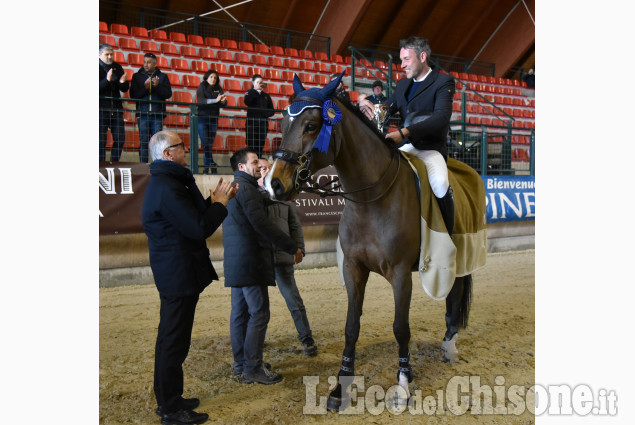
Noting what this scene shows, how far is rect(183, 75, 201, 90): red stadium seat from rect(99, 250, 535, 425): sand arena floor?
573 cm

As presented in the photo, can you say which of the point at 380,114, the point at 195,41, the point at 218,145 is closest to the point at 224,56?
the point at 195,41

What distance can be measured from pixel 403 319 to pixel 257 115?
581 centimetres

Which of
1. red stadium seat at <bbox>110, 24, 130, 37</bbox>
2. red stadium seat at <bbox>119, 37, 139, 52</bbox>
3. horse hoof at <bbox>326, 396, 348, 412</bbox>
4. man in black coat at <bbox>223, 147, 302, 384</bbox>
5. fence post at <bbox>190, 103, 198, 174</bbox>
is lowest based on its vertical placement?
horse hoof at <bbox>326, 396, 348, 412</bbox>

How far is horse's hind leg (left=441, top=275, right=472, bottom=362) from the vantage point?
3.86m

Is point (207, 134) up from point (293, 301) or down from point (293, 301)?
up

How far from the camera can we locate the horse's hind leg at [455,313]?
3857 mm

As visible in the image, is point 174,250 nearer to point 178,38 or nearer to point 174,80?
point 174,80

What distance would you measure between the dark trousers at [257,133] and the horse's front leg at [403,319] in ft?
16.1

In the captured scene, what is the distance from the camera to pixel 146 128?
6.89 metres

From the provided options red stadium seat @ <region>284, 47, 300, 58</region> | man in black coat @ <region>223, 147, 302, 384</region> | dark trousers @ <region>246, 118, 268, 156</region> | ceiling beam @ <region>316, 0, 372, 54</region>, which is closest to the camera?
man in black coat @ <region>223, 147, 302, 384</region>

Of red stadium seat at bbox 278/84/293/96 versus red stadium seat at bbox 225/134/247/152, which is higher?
red stadium seat at bbox 278/84/293/96

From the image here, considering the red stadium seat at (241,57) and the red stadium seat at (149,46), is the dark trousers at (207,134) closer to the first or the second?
the red stadium seat at (149,46)

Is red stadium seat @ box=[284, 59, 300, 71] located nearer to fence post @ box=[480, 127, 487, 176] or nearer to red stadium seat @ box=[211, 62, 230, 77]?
red stadium seat @ box=[211, 62, 230, 77]

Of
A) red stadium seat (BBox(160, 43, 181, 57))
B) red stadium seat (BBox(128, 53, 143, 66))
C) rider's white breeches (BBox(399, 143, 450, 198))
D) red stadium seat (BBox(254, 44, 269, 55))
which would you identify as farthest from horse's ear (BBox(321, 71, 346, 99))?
red stadium seat (BBox(254, 44, 269, 55))
